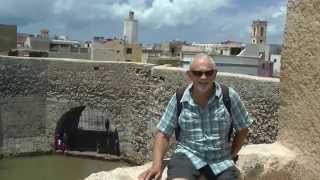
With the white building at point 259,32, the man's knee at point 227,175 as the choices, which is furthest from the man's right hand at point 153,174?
the white building at point 259,32

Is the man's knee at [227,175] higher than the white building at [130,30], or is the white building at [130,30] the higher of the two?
the white building at [130,30]

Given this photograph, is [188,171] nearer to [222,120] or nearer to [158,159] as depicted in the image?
[158,159]

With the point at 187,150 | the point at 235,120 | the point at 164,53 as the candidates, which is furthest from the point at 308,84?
the point at 164,53

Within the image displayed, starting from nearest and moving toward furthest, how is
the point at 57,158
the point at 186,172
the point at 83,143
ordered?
the point at 186,172
the point at 57,158
the point at 83,143

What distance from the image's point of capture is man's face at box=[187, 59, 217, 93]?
2.60m

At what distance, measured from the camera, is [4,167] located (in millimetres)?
15297

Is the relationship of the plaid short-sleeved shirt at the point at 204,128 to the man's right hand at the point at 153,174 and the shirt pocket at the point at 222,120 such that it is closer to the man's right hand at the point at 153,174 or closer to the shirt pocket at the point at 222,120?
the shirt pocket at the point at 222,120

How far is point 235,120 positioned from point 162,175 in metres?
0.42

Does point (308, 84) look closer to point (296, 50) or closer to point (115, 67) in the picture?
point (296, 50)

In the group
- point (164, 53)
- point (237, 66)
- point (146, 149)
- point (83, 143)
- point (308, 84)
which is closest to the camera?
point (308, 84)

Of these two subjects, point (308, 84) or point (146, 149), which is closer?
point (308, 84)

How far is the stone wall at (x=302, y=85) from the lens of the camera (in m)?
3.26

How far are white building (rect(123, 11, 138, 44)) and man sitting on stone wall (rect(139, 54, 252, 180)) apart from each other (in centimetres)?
3131

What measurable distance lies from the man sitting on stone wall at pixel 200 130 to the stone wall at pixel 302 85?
77 centimetres
